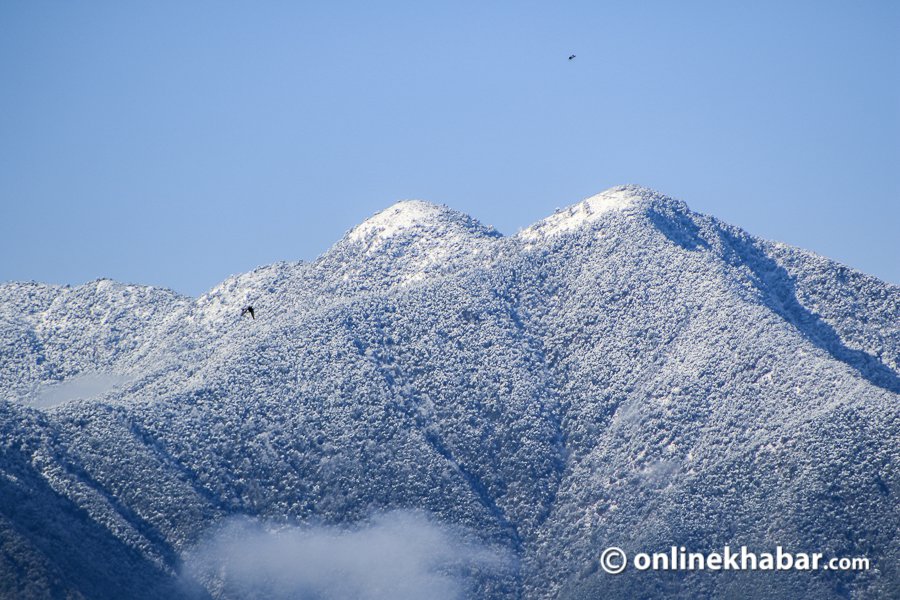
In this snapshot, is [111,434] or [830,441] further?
[111,434]

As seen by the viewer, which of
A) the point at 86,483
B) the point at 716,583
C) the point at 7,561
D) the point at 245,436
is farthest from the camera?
the point at 245,436

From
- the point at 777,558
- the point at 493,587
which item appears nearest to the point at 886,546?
the point at 777,558

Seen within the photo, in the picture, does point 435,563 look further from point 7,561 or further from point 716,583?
point 7,561

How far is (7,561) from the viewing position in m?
162

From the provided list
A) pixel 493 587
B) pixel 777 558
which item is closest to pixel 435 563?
pixel 493 587

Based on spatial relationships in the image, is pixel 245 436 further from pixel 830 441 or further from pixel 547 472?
pixel 830 441

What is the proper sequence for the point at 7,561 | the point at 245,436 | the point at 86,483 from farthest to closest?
the point at 245,436, the point at 86,483, the point at 7,561

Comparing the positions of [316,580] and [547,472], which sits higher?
[547,472]

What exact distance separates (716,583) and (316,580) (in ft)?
146

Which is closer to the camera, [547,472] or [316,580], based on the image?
[316,580]

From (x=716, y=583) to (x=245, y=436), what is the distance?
6070 cm

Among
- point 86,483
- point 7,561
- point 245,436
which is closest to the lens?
point 7,561

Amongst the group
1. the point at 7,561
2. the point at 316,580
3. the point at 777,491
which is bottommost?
the point at 7,561

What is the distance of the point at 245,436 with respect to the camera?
199 m
